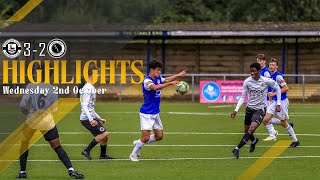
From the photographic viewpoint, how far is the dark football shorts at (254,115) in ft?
65.7

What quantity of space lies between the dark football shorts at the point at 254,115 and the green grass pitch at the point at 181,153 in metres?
0.78

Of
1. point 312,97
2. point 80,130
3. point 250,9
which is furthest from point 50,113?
point 250,9

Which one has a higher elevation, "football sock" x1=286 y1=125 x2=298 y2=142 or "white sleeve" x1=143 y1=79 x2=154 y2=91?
"white sleeve" x1=143 y1=79 x2=154 y2=91

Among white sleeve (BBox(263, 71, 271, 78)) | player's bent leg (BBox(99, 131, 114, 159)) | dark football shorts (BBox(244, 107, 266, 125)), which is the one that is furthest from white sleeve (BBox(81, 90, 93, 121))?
white sleeve (BBox(263, 71, 271, 78))

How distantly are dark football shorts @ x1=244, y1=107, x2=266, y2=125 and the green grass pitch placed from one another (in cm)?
78

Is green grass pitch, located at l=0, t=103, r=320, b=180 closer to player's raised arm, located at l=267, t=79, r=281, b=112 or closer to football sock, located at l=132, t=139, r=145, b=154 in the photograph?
football sock, located at l=132, t=139, r=145, b=154

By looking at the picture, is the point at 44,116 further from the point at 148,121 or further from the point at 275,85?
the point at 275,85

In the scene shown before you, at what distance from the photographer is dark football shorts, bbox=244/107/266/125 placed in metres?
20.0

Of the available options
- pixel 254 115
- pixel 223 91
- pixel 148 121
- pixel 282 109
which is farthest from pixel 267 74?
pixel 223 91

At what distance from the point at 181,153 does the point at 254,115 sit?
1.95 metres

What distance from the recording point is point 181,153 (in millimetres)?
20734

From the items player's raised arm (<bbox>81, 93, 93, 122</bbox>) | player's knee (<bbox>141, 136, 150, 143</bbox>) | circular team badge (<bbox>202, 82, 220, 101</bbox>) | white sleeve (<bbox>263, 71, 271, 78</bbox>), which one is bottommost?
circular team badge (<bbox>202, 82, 220, 101</bbox>)

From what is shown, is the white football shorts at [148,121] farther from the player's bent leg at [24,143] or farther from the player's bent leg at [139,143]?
the player's bent leg at [24,143]

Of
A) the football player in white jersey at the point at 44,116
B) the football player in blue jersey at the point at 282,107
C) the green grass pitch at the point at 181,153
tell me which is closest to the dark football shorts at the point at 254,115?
the green grass pitch at the point at 181,153
